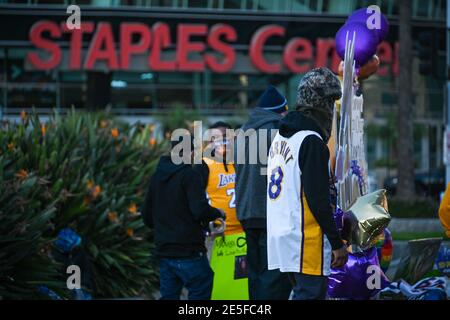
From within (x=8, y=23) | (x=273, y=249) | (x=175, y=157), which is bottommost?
(x=273, y=249)

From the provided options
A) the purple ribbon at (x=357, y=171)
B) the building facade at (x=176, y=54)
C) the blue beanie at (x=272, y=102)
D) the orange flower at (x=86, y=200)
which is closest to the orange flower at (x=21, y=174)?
the orange flower at (x=86, y=200)

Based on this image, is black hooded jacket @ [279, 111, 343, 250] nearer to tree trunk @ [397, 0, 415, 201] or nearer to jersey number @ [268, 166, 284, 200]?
jersey number @ [268, 166, 284, 200]

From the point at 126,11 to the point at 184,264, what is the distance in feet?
128

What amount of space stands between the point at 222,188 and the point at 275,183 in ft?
8.02

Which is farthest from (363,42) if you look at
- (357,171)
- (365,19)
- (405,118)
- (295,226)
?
(405,118)

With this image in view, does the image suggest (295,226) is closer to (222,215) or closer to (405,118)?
(222,215)

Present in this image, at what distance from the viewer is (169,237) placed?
7.49 metres

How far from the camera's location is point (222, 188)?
Result: 800cm

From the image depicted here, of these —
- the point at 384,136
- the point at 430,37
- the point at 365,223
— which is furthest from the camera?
the point at 384,136

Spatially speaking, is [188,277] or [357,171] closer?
[357,171]

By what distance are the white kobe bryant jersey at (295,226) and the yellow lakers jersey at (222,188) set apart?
234 cm

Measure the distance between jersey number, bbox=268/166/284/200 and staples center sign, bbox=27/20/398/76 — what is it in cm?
3919

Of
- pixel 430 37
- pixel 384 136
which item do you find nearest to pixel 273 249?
pixel 430 37
